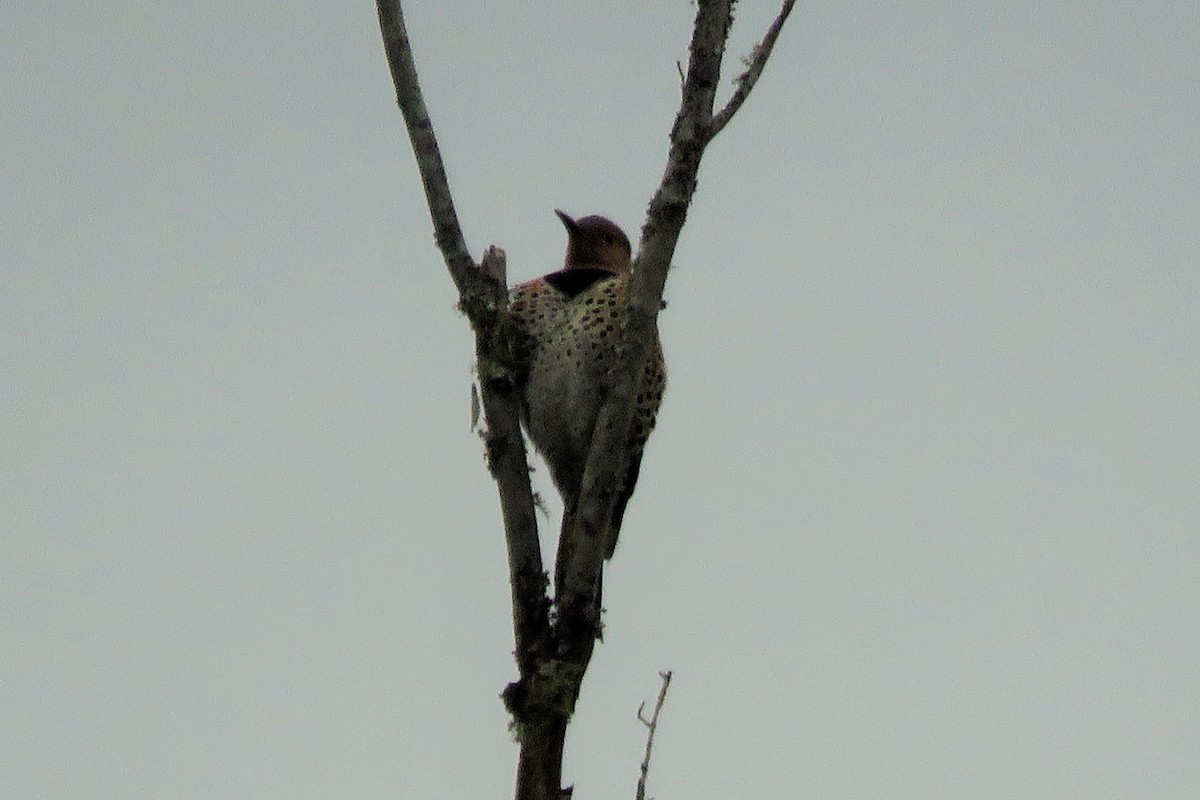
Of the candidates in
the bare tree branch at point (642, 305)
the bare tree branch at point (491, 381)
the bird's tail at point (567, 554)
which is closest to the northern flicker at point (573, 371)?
the bird's tail at point (567, 554)

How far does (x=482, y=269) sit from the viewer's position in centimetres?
496

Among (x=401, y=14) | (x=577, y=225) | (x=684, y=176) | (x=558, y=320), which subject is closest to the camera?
(x=684, y=176)

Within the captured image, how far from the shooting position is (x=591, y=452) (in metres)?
4.57

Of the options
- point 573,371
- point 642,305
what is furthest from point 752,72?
point 573,371

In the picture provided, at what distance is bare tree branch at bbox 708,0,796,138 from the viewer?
4.50 meters

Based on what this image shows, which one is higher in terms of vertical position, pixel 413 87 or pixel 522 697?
pixel 413 87

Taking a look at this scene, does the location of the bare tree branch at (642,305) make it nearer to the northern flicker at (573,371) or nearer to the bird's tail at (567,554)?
the bird's tail at (567,554)

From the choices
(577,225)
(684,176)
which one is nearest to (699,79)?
(684,176)

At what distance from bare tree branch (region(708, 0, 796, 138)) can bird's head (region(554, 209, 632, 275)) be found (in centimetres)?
236

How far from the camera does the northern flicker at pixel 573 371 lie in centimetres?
600

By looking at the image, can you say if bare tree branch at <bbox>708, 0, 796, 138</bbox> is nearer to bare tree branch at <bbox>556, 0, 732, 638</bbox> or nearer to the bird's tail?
bare tree branch at <bbox>556, 0, 732, 638</bbox>

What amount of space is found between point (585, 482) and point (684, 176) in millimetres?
911

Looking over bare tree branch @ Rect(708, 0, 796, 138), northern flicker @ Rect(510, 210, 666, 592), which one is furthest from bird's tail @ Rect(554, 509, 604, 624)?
bare tree branch @ Rect(708, 0, 796, 138)

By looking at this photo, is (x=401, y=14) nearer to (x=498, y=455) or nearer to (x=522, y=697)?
(x=498, y=455)
